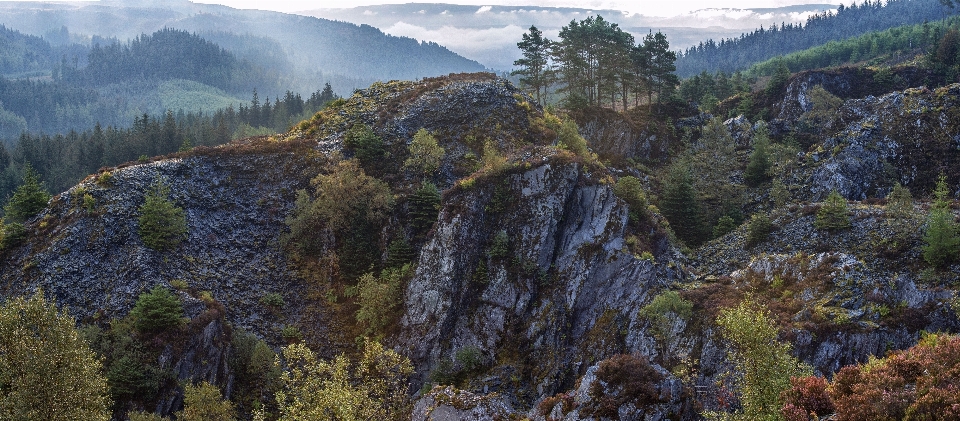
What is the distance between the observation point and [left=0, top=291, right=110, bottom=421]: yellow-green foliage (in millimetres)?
25359

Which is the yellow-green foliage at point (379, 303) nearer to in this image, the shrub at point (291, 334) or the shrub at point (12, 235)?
the shrub at point (291, 334)

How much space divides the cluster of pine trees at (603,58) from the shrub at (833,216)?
4323cm

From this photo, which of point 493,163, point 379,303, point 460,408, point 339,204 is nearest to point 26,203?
point 339,204

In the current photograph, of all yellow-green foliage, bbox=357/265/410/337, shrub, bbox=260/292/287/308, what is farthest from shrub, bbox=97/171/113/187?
yellow-green foliage, bbox=357/265/410/337

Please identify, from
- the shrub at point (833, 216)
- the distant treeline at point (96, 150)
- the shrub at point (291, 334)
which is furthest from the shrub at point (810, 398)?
the distant treeline at point (96, 150)

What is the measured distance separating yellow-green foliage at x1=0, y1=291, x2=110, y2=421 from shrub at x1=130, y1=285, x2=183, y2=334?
11.6 metres

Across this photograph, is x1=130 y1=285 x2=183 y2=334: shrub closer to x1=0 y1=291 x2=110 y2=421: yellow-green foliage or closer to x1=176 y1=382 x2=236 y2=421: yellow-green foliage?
x1=176 y1=382 x2=236 y2=421: yellow-green foliage

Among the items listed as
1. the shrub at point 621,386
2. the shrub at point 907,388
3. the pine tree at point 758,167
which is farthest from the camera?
the pine tree at point 758,167

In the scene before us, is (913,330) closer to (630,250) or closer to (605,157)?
(630,250)

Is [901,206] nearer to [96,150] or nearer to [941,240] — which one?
[941,240]

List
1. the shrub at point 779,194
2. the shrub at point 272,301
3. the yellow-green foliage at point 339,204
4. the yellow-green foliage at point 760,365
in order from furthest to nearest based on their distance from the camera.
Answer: the shrub at point 779,194
the yellow-green foliage at point 339,204
the shrub at point 272,301
the yellow-green foliage at point 760,365

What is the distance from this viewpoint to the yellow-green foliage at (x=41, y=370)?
2536 cm

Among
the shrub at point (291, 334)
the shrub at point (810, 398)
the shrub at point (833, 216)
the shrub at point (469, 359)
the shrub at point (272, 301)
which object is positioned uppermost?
the shrub at point (833, 216)

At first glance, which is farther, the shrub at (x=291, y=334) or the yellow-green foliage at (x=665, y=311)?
the shrub at (x=291, y=334)
